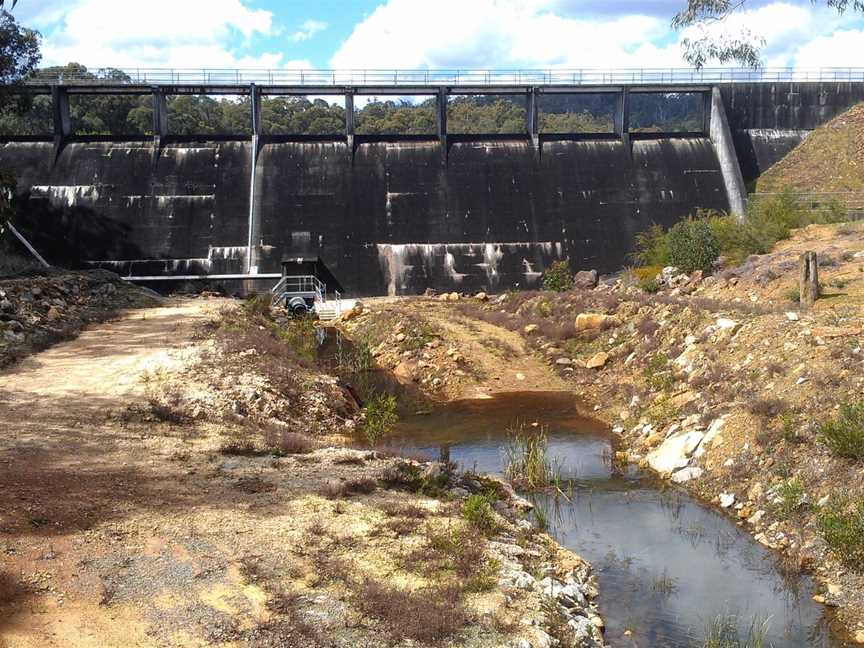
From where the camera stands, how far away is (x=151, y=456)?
14.0 m

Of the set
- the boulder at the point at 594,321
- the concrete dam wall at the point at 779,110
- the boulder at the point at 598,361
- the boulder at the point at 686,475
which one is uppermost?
the concrete dam wall at the point at 779,110

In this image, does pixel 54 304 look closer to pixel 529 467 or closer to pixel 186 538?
pixel 529 467

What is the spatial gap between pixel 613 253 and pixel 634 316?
512 inches

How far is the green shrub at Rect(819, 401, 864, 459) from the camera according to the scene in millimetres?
13757

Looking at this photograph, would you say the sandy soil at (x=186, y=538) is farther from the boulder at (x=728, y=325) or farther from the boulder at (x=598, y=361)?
the boulder at (x=598, y=361)

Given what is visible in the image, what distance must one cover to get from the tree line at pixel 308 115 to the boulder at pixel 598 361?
2337 centimetres

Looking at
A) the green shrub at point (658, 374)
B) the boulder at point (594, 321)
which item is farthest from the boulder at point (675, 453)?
the boulder at point (594, 321)

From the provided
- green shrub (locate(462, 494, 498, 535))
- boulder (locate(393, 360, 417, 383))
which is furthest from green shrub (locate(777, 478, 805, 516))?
boulder (locate(393, 360, 417, 383))

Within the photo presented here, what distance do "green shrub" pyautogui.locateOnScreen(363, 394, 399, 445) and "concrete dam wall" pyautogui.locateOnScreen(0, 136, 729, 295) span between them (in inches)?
A: 692

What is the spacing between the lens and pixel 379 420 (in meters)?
20.1

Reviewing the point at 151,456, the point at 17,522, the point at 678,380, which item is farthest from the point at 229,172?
the point at 17,522

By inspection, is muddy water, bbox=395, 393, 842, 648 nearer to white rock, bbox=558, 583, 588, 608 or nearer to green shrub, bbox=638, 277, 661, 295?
white rock, bbox=558, 583, 588, 608

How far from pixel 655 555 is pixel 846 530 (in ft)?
8.39

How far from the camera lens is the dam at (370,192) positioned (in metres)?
38.2
